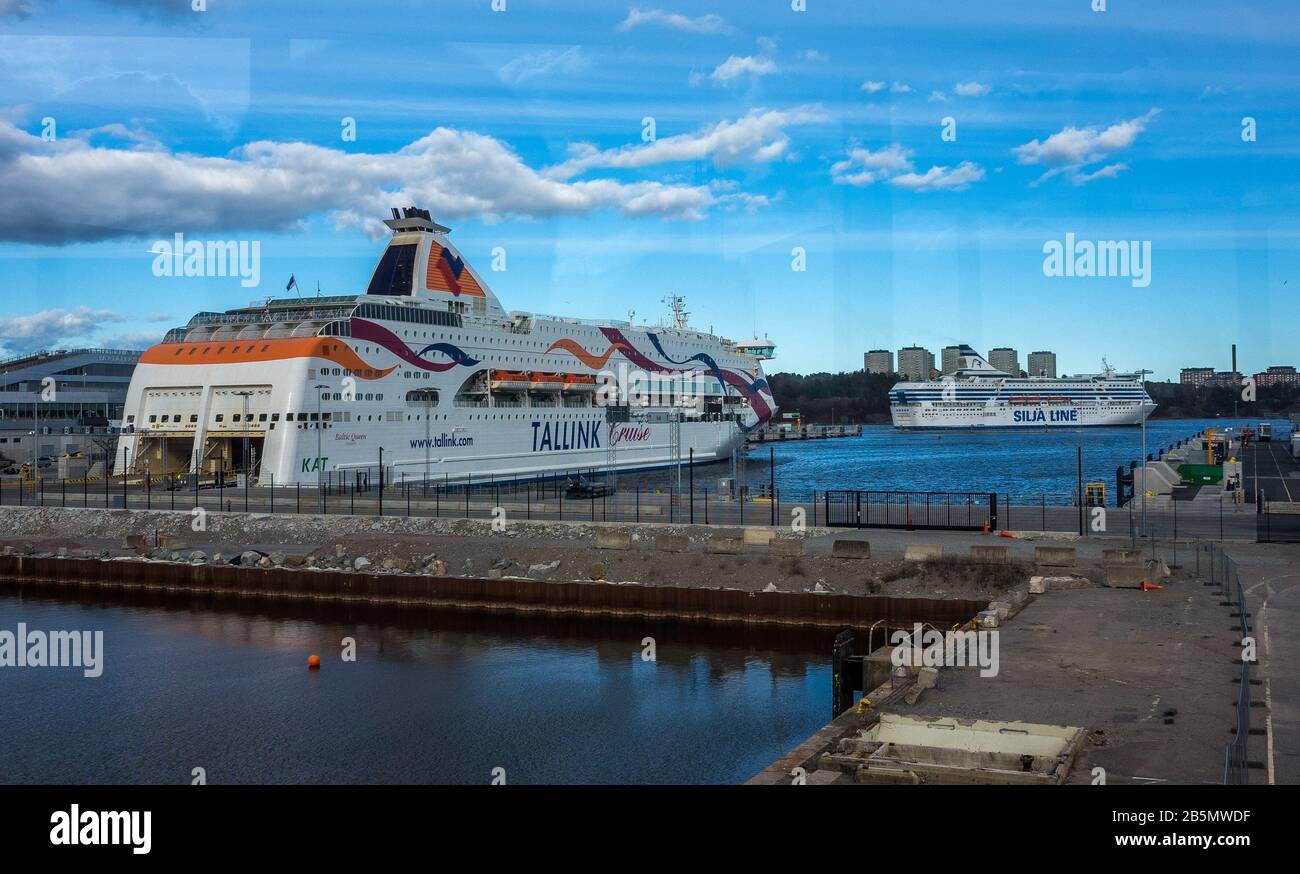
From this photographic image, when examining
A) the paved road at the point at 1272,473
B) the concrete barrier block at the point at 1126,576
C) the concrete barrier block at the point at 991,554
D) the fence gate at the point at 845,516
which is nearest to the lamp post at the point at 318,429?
the fence gate at the point at 845,516

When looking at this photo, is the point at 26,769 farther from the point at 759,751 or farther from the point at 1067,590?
the point at 1067,590

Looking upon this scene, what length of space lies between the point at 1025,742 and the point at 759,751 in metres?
5.23

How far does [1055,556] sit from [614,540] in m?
9.59

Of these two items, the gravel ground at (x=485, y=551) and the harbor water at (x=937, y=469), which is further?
the harbor water at (x=937, y=469)

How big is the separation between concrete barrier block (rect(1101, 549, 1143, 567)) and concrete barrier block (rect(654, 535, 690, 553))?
880cm

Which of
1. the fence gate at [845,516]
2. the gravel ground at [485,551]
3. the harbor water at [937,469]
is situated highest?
the fence gate at [845,516]

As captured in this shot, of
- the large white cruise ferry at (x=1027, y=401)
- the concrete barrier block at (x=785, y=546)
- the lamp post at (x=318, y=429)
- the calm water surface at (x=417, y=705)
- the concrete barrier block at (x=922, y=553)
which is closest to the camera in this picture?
the calm water surface at (x=417, y=705)

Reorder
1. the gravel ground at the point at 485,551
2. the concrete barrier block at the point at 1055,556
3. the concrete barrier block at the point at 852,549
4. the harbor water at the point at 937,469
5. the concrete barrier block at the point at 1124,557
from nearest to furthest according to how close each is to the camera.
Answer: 1. the concrete barrier block at the point at 1124,557
2. the concrete barrier block at the point at 1055,556
3. the gravel ground at the point at 485,551
4. the concrete barrier block at the point at 852,549
5. the harbor water at the point at 937,469

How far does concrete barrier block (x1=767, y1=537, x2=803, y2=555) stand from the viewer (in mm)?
22406

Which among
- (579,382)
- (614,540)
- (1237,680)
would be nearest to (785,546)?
(614,540)

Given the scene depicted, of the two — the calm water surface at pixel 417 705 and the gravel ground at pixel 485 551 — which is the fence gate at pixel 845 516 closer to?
A: the gravel ground at pixel 485 551

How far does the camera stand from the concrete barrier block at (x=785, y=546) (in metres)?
22.4

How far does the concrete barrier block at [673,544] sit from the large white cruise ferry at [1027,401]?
121 meters

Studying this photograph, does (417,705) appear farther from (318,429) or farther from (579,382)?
(579,382)
